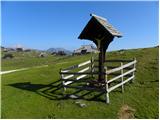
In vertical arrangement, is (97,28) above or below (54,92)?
above

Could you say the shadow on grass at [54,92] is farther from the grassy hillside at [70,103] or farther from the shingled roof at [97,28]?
the shingled roof at [97,28]

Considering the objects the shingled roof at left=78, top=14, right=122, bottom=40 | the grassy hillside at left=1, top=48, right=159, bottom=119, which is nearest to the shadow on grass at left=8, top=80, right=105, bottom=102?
the grassy hillside at left=1, top=48, right=159, bottom=119

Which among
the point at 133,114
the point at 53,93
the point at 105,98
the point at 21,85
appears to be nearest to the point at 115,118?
the point at 133,114

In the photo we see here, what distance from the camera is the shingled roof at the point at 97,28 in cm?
2023

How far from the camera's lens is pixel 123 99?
1917 centimetres

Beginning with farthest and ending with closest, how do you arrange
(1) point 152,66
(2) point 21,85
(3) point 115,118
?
(1) point 152,66 < (2) point 21,85 < (3) point 115,118

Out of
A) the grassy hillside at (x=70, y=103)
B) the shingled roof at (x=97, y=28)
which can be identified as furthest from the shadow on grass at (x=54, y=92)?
the shingled roof at (x=97, y=28)

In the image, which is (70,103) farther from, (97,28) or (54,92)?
(97,28)

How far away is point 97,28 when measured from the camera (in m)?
20.8

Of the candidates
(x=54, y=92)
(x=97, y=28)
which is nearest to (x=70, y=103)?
(x=54, y=92)

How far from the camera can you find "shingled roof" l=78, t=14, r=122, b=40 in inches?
797

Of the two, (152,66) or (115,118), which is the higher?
(152,66)

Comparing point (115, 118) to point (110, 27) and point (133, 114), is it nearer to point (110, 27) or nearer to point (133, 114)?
point (133, 114)

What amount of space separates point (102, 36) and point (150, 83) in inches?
241
